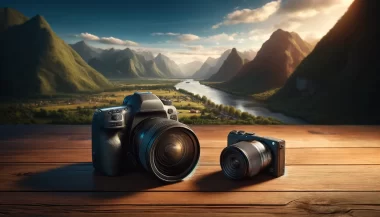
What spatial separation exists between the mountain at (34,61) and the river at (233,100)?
156cm

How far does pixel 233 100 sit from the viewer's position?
375 centimetres

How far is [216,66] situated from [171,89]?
793mm

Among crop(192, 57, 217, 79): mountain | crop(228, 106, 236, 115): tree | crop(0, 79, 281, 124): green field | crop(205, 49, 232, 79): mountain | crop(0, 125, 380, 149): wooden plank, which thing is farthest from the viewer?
crop(192, 57, 217, 79): mountain

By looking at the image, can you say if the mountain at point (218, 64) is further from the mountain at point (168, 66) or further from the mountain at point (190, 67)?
the mountain at point (168, 66)

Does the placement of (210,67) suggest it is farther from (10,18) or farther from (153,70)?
(10,18)

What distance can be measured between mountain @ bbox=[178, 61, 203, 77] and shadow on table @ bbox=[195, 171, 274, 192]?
2.92 meters

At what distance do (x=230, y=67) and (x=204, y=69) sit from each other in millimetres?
405

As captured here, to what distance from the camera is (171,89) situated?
3.87m

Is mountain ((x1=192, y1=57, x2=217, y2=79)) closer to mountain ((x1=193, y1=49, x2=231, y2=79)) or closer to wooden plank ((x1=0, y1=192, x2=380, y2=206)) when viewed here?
mountain ((x1=193, y1=49, x2=231, y2=79))

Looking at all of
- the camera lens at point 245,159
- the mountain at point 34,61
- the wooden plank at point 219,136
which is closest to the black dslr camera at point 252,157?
the camera lens at point 245,159

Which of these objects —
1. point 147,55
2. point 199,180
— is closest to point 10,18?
point 147,55

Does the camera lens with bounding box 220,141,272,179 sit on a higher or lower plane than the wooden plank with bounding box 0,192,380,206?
higher

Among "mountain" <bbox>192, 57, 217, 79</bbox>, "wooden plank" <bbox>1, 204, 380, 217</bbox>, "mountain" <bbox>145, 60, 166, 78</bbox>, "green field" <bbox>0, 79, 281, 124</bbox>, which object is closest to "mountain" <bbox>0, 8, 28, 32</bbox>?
"green field" <bbox>0, 79, 281, 124</bbox>

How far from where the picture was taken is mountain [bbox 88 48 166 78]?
3747 mm
